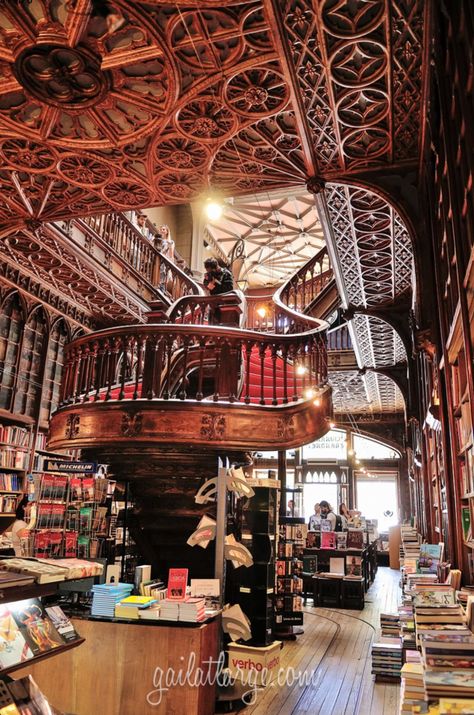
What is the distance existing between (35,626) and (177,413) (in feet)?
9.99

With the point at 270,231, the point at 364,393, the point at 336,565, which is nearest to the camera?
the point at 336,565

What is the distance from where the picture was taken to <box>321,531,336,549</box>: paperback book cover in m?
10.3

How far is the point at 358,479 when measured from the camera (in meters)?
21.0

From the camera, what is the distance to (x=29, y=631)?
2199mm

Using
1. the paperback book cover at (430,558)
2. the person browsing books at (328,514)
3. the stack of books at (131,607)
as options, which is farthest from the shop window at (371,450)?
the stack of books at (131,607)

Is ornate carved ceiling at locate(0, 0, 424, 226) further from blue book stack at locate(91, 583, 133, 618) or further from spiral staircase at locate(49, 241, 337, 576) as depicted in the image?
blue book stack at locate(91, 583, 133, 618)

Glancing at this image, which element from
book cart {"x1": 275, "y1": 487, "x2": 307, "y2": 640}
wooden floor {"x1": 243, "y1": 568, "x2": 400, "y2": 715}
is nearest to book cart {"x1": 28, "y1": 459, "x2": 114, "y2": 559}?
book cart {"x1": 275, "y1": 487, "x2": 307, "y2": 640}

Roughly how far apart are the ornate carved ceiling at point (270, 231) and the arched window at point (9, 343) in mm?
7827

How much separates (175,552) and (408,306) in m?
5.16

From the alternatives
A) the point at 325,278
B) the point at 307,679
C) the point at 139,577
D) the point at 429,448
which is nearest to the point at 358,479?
the point at 325,278

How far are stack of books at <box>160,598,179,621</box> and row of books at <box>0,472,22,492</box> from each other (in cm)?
472

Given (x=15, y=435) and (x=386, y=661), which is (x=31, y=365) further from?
(x=386, y=661)

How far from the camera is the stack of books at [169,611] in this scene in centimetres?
392

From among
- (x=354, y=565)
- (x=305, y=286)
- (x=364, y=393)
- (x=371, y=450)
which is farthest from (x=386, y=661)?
(x=371, y=450)
